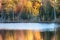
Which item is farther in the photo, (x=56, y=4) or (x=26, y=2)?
(x=26, y=2)

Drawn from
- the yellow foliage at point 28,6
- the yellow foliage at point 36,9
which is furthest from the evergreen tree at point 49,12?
the yellow foliage at point 28,6

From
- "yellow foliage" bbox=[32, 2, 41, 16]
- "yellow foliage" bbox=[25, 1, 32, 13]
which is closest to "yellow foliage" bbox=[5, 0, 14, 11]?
"yellow foliage" bbox=[25, 1, 32, 13]

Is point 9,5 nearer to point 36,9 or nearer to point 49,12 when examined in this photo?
point 36,9

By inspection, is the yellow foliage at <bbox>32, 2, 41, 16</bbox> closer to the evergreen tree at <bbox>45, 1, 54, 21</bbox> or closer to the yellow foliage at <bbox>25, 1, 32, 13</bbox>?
the yellow foliage at <bbox>25, 1, 32, 13</bbox>

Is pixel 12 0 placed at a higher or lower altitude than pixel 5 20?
higher

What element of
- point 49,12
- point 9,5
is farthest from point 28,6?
point 49,12

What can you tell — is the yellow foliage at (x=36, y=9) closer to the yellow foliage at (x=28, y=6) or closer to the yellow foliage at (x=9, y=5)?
the yellow foliage at (x=28, y=6)

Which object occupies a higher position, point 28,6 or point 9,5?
point 9,5

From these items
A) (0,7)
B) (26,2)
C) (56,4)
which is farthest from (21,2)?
(56,4)

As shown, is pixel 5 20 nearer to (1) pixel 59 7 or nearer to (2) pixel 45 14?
(2) pixel 45 14

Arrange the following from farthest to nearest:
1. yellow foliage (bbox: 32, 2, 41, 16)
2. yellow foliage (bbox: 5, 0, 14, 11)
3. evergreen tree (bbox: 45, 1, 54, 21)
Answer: yellow foliage (bbox: 5, 0, 14, 11) < yellow foliage (bbox: 32, 2, 41, 16) < evergreen tree (bbox: 45, 1, 54, 21)

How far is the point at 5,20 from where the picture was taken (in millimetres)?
17547

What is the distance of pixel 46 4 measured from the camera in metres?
17.6

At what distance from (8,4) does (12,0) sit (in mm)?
471
